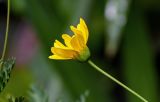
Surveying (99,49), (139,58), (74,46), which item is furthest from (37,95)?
(99,49)

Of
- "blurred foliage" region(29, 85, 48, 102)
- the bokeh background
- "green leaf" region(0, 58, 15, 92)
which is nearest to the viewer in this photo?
"green leaf" region(0, 58, 15, 92)

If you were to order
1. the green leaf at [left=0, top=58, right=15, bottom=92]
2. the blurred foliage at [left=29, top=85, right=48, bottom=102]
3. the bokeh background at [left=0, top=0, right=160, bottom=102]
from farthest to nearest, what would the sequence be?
the bokeh background at [left=0, top=0, right=160, bottom=102] → the blurred foliage at [left=29, top=85, right=48, bottom=102] → the green leaf at [left=0, top=58, right=15, bottom=92]

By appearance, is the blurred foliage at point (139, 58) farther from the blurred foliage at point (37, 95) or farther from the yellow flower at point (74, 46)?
the yellow flower at point (74, 46)

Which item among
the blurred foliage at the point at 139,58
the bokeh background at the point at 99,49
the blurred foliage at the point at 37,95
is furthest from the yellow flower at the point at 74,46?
the blurred foliage at the point at 139,58

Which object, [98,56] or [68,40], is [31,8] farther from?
[68,40]

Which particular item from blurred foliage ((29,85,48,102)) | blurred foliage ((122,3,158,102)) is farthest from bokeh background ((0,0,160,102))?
blurred foliage ((29,85,48,102))

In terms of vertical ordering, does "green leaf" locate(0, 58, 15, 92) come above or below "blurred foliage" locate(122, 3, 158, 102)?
above

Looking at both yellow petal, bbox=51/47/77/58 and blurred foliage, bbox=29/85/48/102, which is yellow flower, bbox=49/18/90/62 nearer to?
yellow petal, bbox=51/47/77/58

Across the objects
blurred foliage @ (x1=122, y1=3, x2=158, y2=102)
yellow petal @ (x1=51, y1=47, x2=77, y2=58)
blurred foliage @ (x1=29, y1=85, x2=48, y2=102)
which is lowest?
blurred foliage @ (x1=122, y1=3, x2=158, y2=102)
